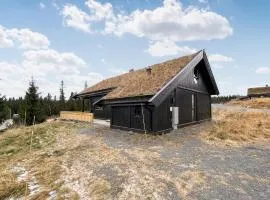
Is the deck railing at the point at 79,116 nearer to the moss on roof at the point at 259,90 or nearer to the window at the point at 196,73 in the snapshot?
the window at the point at 196,73

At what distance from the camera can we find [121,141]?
1365 centimetres

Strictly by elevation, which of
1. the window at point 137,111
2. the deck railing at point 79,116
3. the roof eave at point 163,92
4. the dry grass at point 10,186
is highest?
the roof eave at point 163,92

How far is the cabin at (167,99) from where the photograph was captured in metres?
15.1

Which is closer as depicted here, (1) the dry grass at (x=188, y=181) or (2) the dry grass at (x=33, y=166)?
(1) the dry grass at (x=188, y=181)

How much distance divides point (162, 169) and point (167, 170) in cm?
20

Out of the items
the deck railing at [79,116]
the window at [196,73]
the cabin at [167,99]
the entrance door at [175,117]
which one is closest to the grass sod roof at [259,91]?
the cabin at [167,99]

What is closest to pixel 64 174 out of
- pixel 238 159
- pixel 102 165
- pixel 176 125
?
pixel 102 165

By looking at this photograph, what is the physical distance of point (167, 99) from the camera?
16016 millimetres

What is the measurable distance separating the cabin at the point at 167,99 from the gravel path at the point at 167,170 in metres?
2.64

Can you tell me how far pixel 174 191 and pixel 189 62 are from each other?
41.2 ft

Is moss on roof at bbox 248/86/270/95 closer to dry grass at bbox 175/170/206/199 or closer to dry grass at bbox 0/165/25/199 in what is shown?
→ dry grass at bbox 175/170/206/199

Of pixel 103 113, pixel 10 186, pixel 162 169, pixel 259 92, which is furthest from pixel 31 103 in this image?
pixel 259 92

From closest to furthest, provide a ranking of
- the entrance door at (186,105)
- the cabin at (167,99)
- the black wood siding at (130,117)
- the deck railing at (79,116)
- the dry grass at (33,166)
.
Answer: the dry grass at (33,166)
the cabin at (167,99)
the black wood siding at (130,117)
the entrance door at (186,105)
the deck railing at (79,116)

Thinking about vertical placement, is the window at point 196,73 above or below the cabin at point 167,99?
above
